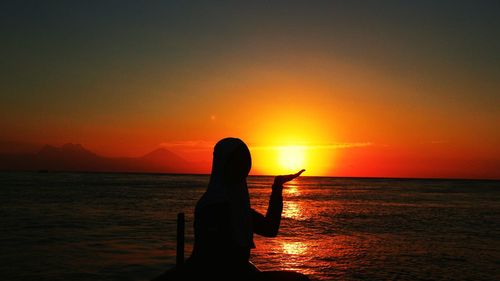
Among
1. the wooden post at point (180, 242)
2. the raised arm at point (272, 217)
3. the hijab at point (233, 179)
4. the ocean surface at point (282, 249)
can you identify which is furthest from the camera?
the ocean surface at point (282, 249)

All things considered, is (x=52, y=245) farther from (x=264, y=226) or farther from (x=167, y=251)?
(x=264, y=226)

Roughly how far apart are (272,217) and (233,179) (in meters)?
0.69

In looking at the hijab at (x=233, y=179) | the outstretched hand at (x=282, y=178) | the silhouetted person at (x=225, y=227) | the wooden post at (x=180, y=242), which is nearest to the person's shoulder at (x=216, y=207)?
the silhouetted person at (x=225, y=227)

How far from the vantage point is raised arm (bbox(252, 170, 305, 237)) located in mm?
4934

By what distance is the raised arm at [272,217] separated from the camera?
16.2ft

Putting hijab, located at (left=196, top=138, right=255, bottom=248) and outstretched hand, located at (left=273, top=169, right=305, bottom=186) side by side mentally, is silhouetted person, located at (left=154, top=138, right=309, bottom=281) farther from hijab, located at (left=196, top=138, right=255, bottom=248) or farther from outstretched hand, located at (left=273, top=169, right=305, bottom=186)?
outstretched hand, located at (left=273, top=169, right=305, bottom=186)

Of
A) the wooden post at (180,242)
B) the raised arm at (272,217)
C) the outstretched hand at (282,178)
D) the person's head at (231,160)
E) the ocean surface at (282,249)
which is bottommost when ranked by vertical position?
the ocean surface at (282,249)

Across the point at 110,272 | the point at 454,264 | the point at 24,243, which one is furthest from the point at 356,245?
the point at 24,243

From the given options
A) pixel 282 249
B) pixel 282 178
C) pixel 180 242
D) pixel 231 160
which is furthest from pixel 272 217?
pixel 282 249

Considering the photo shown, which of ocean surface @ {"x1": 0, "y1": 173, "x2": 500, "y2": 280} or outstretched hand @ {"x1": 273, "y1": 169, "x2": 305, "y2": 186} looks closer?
outstretched hand @ {"x1": 273, "y1": 169, "x2": 305, "y2": 186}

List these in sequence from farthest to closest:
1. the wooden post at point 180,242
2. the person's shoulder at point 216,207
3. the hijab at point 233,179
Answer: the wooden post at point 180,242
the hijab at point 233,179
the person's shoulder at point 216,207

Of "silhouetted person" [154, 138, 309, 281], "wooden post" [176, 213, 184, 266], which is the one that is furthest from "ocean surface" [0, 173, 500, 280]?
"silhouetted person" [154, 138, 309, 281]

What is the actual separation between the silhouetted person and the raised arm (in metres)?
0.16

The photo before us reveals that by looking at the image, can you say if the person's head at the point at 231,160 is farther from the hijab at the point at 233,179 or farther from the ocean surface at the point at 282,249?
the ocean surface at the point at 282,249
